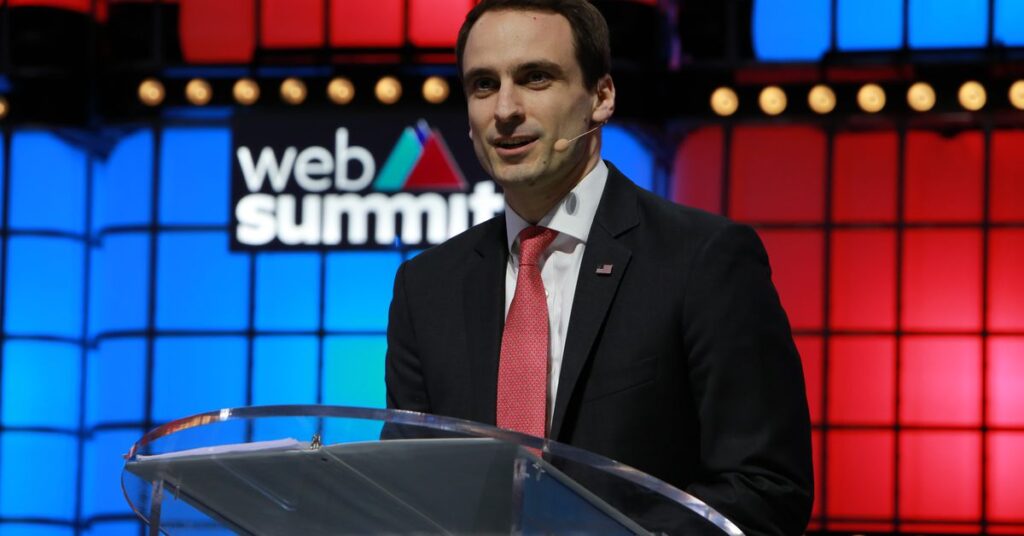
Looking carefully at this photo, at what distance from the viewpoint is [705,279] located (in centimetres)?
214

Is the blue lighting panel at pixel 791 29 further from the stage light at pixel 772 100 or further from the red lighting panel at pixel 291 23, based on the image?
the red lighting panel at pixel 291 23

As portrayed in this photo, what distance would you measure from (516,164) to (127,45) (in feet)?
21.1

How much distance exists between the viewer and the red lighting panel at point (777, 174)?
7941 millimetres

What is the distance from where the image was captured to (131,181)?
27.0 feet

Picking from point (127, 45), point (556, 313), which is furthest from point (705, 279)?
point (127, 45)

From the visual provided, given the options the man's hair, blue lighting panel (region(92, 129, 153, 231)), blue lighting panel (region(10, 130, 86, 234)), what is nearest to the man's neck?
the man's hair

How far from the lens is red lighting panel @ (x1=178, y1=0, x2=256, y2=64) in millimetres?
8125

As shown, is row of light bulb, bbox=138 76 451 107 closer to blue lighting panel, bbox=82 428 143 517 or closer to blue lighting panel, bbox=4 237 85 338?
blue lighting panel, bbox=4 237 85 338

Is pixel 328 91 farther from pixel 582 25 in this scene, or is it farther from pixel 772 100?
pixel 582 25

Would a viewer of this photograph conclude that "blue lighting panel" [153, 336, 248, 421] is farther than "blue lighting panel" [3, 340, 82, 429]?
No

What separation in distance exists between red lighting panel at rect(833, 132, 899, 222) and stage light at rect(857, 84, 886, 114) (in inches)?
7.8

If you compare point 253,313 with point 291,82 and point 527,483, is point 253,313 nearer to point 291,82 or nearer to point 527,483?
point 291,82

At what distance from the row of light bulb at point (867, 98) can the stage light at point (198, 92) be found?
247 centimetres

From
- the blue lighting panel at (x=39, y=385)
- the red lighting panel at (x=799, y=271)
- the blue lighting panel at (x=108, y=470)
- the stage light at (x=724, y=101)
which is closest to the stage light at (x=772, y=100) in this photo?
the stage light at (x=724, y=101)
